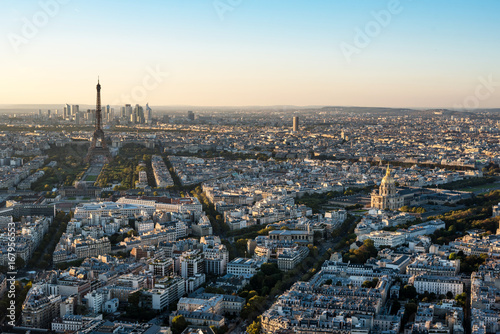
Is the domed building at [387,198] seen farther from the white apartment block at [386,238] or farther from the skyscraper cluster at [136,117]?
the skyscraper cluster at [136,117]

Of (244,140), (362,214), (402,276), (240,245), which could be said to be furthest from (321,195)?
(244,140)

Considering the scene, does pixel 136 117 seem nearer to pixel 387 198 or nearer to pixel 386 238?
pixel 387 198

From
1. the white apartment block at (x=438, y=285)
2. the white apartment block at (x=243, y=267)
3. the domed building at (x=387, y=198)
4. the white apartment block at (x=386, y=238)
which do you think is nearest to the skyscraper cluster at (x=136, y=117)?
the domed building at (x=387, y=198)

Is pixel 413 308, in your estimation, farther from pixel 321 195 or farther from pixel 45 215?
pixel 321 195

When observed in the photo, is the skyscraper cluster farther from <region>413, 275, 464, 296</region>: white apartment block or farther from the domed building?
<region>413, 275, 464, 296</region>: white apartment block

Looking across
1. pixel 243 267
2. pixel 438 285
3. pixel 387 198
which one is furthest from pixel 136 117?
pixel 438 285

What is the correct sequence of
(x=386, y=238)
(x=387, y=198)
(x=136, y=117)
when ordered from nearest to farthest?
(x=386, y=238)
(x=387, y=198)
(x=136, y=117)

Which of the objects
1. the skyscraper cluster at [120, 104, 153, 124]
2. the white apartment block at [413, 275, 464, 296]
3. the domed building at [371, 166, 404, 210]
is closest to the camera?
the white apartment block at [413, 275, 464, 296]

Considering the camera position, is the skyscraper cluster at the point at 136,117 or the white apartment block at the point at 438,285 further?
the skyscraper cluster at the point at 136,117

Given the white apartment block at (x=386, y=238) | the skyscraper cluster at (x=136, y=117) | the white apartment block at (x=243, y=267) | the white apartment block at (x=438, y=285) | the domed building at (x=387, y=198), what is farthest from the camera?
the skyscraper cluster at (x=136, y=117)

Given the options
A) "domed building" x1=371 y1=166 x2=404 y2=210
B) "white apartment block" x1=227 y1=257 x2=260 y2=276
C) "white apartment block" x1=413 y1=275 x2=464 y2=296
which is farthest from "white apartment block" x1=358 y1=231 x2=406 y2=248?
"domed building" x1=371 y1=166 x2=404 y2=210
